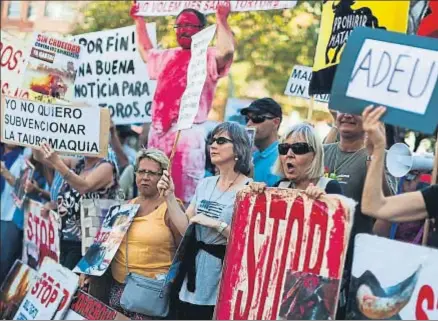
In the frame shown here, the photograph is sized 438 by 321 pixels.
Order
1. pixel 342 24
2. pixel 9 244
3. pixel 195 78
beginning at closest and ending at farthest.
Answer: pixel 195 78
pixel 342 24
pixel 9 244

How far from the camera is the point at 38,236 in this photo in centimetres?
846

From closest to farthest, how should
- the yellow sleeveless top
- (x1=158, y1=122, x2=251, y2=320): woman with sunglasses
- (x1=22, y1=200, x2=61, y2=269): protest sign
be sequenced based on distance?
1. (x1=158, y1=122, x2=251, y2=320): woman with sunglasses
2. the yellow sleeveless top
3. (x1=22, y1=200, x2=61, y2=269): protest sign

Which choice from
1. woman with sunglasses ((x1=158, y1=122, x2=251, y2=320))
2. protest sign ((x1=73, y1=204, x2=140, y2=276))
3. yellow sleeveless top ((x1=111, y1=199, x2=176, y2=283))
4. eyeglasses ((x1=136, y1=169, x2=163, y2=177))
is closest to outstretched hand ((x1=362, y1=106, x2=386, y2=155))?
woman with sunglasses ((x1=158, y1=122, x2=251, y2=320))

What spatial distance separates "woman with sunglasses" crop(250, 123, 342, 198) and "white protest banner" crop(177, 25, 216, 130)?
1266 millimetres

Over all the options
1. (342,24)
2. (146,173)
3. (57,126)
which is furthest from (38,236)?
(342,24)

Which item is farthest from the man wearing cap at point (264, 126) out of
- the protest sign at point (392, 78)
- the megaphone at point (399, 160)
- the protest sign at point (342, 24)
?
the protest sign at point (392, 78)

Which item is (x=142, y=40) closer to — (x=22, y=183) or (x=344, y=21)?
(x=22, y=183)

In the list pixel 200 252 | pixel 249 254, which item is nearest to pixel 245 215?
pixel 249 254

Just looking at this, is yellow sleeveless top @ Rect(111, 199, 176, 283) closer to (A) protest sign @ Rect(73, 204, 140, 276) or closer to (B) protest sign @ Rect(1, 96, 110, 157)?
(A) protest sign @ Rect(73, 204, 140, 276)

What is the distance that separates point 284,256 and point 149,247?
4.79 feet

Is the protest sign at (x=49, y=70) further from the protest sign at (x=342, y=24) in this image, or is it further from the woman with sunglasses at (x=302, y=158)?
the woman with sunglasses at (x=302, y=158)

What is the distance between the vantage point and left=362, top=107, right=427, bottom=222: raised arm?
4.90 m

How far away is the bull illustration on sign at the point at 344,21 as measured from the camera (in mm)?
7309

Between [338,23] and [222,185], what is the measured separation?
5.79 feet
